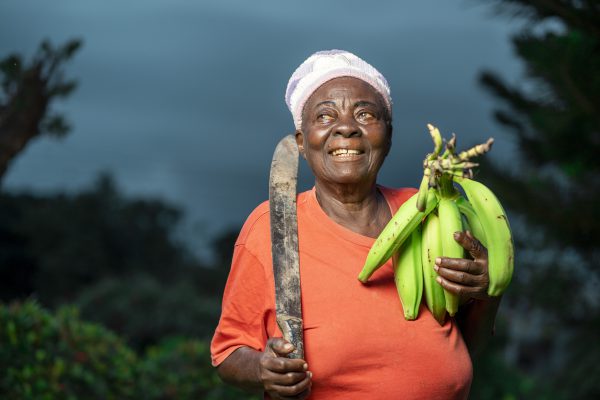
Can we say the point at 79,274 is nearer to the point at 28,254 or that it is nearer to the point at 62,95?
the point at 28,254

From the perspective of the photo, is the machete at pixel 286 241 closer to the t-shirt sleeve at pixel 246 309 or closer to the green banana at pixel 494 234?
the t-shirt sleeve at pixel 246 309

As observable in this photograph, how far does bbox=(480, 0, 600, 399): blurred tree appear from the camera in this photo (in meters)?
6.95

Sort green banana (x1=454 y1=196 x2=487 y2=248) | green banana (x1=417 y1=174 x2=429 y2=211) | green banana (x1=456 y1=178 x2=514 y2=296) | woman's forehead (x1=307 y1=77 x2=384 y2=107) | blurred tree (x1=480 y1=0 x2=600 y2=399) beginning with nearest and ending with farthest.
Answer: green banana (x1=417 y1=174 x2=429 y2=211), green banana (x1=456 y1=178 x2=514 y2=296), green banana (x1=454 y1=196 x2=487 y2=248), woman's forehead (x1=307 y1=77 x2=384 y2=107), blurred tree (x1=480 y1=0 x2=600 y2=399)

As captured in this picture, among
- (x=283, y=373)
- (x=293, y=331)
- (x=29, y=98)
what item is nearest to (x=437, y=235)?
(x=293, y=331)

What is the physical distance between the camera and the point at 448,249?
2668 millimetres

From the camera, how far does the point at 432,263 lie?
8.92 feet

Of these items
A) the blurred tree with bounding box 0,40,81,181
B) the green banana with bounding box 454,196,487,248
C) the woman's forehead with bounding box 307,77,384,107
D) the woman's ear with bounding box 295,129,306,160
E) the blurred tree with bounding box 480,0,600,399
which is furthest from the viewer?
the blurred tree with bounding box 480,0,600,399

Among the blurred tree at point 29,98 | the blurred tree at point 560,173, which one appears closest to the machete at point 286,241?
the blurred tree at point 29,98

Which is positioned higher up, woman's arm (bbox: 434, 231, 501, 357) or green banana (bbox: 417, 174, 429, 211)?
green banana (bbox: 417, 174, 429, 211)

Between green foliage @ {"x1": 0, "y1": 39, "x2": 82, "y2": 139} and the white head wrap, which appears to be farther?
green foliage @ {"x1": 0, "y1": 39, "x2": 82, "y2": 139}

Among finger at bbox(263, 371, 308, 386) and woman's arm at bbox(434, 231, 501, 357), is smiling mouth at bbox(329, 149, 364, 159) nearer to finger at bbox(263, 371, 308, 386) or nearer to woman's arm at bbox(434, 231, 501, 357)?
woman's arm at bbox(434, 231, 501, 357)

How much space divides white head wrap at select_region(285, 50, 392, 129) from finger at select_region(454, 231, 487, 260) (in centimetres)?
61

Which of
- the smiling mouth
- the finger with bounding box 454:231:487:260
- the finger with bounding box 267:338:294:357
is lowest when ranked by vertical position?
the finger with bounding box 267:338:294:357

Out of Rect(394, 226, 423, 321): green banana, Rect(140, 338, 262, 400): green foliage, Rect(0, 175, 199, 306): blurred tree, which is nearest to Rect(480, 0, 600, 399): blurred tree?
Rect(140, 338, 262, 400): green foliage
